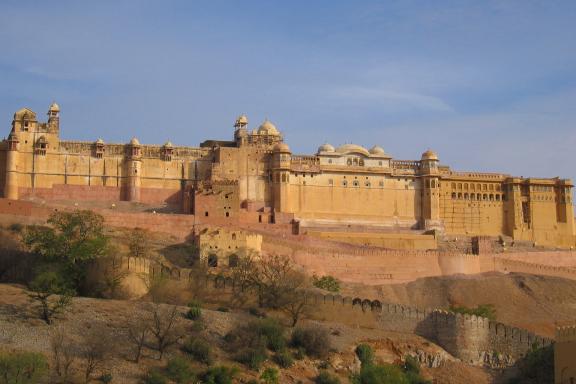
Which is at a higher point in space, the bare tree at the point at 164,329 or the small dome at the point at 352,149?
the small dome at the point at 352,149

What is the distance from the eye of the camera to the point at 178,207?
77.4 metres

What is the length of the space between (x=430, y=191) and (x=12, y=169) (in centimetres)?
3115

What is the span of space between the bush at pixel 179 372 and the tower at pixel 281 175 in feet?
115

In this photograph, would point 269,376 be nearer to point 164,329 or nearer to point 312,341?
point 312,341

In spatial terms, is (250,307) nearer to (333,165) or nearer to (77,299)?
(77,299)

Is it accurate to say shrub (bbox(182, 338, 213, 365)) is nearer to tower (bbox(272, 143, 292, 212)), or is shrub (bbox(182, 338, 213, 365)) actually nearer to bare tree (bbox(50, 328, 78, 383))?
bare tree (bbox(50, 328, 78, 383))

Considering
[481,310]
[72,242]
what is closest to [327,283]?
[481,310]

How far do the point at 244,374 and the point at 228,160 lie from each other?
117 ft

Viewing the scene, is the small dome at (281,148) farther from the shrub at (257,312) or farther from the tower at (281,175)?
the shrub at (257,312)

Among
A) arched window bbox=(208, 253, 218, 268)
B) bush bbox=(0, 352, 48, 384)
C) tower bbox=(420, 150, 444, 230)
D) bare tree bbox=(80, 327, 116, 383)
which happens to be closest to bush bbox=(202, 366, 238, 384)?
bare tree bbox=(80, 327, 116, 383)

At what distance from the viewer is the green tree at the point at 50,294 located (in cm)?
4759

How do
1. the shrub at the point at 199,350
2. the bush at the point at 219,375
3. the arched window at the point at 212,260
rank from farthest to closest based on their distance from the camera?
the arched window at the point at 212,260
the shrub at the point at 199,350
the bush at the point at 219,375

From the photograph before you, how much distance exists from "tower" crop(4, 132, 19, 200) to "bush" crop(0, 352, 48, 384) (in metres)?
34.3

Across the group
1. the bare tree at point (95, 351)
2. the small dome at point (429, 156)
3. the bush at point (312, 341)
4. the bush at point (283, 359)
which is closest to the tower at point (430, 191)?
the small dome at point (429, 156)
